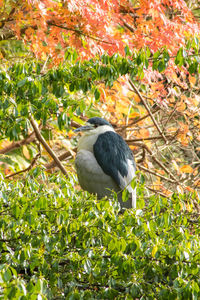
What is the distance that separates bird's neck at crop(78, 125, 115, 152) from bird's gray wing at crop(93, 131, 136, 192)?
11cm

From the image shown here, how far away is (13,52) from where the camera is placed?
17.9 ft

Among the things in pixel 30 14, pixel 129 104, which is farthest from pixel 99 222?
pixel 129 104

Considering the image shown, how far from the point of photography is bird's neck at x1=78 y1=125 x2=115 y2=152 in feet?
13.1

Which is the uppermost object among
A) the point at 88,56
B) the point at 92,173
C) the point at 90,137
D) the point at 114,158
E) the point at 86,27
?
the point at 86,27

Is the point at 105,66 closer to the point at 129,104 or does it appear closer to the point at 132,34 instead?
the point at 132,34

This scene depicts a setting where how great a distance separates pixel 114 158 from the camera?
378 centimetres

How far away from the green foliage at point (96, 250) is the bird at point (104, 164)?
146 cm

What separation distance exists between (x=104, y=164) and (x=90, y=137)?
0.36 metres

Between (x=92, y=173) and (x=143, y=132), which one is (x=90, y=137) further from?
(x=143, y=132)

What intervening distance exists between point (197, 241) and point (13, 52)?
13.3 ft

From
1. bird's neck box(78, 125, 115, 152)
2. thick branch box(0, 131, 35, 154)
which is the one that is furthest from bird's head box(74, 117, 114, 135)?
thick branch box(0, 131, 35, 154)

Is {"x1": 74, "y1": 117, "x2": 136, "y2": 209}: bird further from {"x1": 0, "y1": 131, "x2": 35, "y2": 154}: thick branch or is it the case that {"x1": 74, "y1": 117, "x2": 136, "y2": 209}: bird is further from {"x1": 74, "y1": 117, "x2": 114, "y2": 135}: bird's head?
{"x1": 0, "y1": 131, "x2": 35, "y2": 154}: thick branch

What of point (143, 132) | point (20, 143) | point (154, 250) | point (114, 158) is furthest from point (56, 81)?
point (143, 132)

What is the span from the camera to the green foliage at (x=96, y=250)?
1959mm
